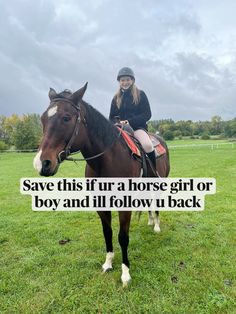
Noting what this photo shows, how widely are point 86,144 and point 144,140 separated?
140 cm

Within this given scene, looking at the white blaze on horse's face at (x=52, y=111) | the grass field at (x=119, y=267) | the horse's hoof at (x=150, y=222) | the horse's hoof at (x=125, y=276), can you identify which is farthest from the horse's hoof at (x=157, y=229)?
the white blaze on horse's face at (x=52, y=111)

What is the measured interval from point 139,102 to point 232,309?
3153 millimetres

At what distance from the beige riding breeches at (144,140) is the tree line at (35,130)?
1537 inches

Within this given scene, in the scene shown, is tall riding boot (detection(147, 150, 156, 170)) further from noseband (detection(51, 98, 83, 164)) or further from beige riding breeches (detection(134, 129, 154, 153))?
noseband (detection(51, 98, 83, 164))

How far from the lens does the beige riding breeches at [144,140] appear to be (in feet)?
13.9

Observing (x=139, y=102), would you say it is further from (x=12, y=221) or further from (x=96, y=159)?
(x=12, y=221)

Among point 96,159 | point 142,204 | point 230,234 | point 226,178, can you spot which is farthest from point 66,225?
point 226,178

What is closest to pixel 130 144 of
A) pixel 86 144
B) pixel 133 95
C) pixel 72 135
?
pixel 86 144

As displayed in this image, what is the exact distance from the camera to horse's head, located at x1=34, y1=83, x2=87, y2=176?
2490 mm

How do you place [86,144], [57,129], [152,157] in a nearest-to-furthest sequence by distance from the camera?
[57,129] → [86,144] → [152,157]

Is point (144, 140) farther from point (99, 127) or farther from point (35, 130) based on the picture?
point (35, 130)

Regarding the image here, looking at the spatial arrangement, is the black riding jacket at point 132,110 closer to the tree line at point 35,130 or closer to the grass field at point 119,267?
the grass field at point 119,267

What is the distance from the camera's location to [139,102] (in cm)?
420

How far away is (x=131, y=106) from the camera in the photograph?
421cm
